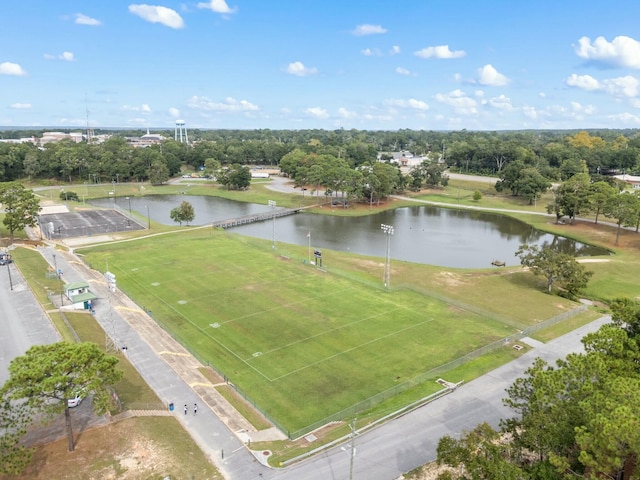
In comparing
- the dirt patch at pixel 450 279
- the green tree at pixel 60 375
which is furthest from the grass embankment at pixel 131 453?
the dirt patch at pixel 450 279

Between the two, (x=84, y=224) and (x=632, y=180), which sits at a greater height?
(x=632, y=180)

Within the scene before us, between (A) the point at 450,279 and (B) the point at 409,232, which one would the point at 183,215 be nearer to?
(B) the point at 409,232

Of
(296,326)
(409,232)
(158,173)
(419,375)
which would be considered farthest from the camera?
(158,173)

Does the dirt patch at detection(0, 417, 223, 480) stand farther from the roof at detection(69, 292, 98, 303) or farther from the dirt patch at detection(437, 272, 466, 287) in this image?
the dirt patch at detection(437, 272, 466, 287)

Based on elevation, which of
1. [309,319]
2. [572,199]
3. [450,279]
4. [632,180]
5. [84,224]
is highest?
[632,180]

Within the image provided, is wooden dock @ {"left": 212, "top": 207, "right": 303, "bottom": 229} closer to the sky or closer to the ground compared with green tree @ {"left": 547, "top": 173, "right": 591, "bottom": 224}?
closer to the ground

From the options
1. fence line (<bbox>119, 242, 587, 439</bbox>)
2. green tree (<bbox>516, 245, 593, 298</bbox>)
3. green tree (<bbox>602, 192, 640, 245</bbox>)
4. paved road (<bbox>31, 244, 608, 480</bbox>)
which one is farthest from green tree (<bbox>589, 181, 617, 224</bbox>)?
paved road (<bbox>31, 244, 608, 480</bbox>)

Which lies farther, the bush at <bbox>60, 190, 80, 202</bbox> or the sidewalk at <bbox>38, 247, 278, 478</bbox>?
the bush at <bbox>60, 190, 80, 202</bbox>

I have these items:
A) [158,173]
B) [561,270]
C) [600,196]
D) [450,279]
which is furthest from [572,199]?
[158,173]
